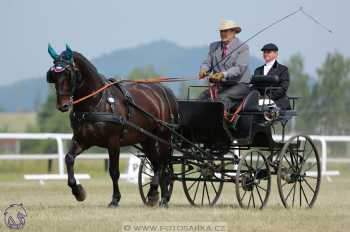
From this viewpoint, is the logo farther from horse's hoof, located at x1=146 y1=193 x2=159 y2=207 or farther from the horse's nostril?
horse's hoof, located at x1=146 y1=193 x2=159 y2=207

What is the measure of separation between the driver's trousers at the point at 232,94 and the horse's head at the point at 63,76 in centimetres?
214

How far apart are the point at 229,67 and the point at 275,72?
0.71 metres

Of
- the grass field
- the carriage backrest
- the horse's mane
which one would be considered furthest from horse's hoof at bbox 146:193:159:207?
the horse's mane

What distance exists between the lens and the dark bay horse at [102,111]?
13320 mm

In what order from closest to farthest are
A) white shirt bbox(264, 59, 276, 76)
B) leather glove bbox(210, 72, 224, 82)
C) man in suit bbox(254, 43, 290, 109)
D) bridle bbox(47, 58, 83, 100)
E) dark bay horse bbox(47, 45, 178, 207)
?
bridle bbox(47, 58, 83, 100)
dark bay horse bbox(47, 45, 178, 207)
leather glove bbox(210, 72, 224, 82)
man in suit bbox(254, 43, 290, 109)
white shirt bbox(264, 59, 276, 76)

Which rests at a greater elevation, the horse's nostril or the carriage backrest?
the horse's nostril

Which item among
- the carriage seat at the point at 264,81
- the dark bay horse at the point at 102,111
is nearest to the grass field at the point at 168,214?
the dark bay horse at the point at 102,111

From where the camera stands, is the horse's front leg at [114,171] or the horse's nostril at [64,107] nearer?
the horse's nostril at [64,107]

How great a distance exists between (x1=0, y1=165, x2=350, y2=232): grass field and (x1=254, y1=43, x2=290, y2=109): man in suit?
1.43 meters

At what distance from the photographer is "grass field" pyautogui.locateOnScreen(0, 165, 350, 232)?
1162 cm

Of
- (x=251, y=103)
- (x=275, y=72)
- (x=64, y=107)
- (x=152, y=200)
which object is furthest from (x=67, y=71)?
(x=275, y=72)

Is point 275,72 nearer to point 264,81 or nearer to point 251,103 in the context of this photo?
point 264,81

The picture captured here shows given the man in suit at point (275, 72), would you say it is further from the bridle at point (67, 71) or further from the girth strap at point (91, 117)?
the bridle at point (67, 71)

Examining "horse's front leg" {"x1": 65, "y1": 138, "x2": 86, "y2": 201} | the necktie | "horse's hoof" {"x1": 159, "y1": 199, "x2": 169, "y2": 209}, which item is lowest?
"horse's hoof" {"x1": 159, "y1": 199, "x2": 169, "y2": 209}
